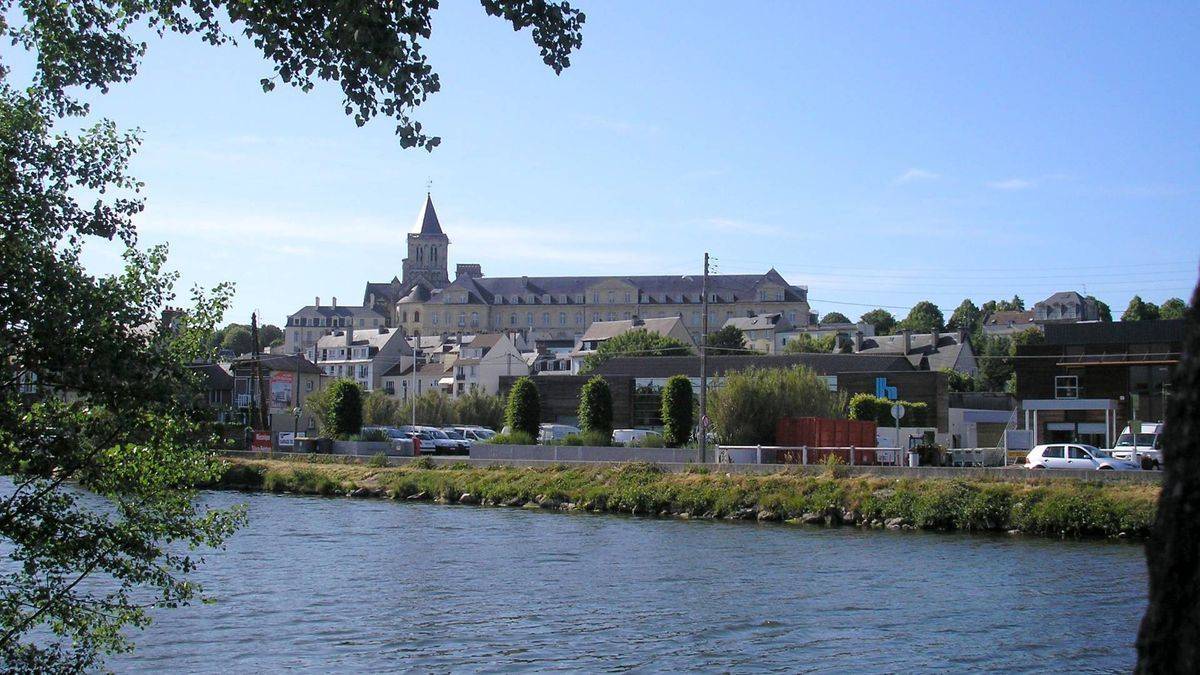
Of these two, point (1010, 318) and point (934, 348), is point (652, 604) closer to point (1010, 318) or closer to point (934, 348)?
point (934, 348)

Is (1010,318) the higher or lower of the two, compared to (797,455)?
higher

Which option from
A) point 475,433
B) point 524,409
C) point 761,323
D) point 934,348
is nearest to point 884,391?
point 524,409

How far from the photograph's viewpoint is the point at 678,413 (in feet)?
177

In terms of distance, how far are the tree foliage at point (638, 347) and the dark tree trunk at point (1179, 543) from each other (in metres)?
101

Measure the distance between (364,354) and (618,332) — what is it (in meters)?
32.2

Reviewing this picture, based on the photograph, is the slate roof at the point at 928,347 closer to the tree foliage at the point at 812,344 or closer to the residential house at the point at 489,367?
the tree foliage at the point at 812,344

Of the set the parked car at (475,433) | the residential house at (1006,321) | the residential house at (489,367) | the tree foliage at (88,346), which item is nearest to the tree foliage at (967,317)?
the residential house at (1006,321)


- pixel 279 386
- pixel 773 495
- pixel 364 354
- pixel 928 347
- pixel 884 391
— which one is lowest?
pixel 773 495

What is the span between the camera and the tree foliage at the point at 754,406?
5288cm

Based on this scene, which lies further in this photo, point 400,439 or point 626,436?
point 400,439

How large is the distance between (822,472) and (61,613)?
33.4 m

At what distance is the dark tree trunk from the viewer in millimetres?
3584

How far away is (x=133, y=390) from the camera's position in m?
10.3

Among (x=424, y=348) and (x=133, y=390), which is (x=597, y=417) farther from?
(x=424, y=348)
